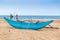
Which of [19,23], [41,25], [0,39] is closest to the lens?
[0,39]

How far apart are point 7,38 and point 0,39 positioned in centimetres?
55

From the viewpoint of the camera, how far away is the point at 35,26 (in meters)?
17.5

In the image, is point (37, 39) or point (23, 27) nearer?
point (37, 39)

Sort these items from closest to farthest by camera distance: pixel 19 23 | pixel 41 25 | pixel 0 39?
pixel 0 39 < pixel 41 25 < pixel 19 23

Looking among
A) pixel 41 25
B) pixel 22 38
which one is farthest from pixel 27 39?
pixel 41 25

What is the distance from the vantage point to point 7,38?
11.2 m

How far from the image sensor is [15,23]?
19016 mm

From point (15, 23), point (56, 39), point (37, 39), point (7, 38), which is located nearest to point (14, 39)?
point (7, 38)

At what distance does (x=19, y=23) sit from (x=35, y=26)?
192 cm

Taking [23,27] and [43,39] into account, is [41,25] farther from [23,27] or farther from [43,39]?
[43,39]

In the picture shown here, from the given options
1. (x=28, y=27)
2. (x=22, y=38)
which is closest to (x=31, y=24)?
(x=28, y=27)

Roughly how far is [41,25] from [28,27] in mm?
1361

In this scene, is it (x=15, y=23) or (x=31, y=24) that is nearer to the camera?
(x=31, y=24)

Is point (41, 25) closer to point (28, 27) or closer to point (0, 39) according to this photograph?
point (28, 27)
